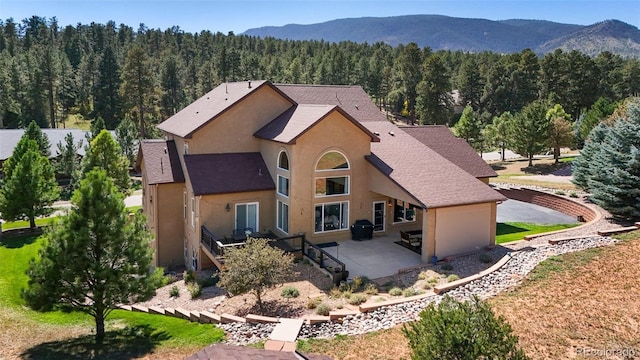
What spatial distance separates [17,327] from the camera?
17375mm

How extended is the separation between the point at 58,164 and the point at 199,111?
29788mm

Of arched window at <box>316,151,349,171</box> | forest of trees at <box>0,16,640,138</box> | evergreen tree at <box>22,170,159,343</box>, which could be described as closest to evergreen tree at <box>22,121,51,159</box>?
forest of trees at <box>0,16,640,138</box>

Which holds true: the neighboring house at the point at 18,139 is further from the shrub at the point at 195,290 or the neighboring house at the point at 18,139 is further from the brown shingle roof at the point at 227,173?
the shrub at the point at 195,290

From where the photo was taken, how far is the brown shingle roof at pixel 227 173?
76.0ft

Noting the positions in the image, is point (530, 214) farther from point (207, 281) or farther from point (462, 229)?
point (207, 281)

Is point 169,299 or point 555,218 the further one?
point 555,218

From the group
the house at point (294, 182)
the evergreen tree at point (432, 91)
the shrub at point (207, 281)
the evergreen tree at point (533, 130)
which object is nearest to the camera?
the shrub at point (207, 281)

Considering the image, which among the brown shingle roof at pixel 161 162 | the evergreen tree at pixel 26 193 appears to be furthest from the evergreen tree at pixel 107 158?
the brown shingle roof at pixel 161 162

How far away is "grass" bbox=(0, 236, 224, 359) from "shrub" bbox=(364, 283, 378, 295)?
541cm

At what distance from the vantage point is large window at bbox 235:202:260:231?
2399cm

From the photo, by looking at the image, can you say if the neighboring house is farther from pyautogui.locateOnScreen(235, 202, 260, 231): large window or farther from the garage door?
the garage door

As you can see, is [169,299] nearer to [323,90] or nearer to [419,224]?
[419,224]

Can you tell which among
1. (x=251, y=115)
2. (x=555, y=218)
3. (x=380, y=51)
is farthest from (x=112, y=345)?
(x=380, y=51)

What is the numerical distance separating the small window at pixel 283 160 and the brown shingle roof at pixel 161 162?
542cm
